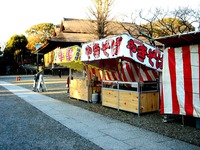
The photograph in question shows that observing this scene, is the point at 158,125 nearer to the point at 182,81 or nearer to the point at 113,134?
the point at 182,81

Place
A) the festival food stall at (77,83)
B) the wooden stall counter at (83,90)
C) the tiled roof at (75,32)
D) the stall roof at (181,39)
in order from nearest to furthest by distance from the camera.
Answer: the stall roof at (181,39), the festival food stall at (77,83), the wooden stall counter at (83,90), the tiled roof at (75,32)

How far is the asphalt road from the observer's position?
499cm

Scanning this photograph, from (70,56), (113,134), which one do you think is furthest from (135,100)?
(70,56)

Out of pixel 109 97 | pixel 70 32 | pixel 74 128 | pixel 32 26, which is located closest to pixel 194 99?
pixel 74 128

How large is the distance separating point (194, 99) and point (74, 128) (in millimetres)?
3384

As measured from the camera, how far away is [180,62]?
6418 mm

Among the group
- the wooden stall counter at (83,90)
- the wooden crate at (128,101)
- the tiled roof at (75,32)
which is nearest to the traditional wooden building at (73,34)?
the tiled roof at (75,32)

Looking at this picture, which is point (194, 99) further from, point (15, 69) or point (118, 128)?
point (15, 69)

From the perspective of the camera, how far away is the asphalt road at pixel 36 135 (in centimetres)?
499

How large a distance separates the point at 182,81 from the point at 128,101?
259cm


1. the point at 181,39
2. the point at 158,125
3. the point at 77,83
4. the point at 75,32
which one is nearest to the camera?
the point at 181,39

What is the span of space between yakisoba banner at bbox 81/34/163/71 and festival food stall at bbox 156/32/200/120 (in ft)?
3.10

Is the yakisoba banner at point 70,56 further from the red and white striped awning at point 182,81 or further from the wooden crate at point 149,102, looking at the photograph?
the red and white striped awning at point 182,81

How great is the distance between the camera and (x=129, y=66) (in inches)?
381
